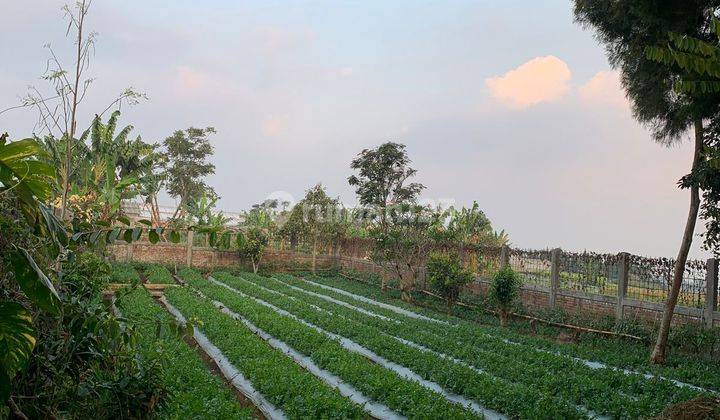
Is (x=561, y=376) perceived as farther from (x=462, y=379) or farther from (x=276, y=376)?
(x=276, y=376)

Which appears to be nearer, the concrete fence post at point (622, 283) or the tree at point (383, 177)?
the concrete fence post at point (622, 283)

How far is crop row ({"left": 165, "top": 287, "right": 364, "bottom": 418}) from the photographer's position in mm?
6516

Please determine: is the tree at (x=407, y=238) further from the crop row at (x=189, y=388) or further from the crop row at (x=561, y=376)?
the crop row at (x=189, y=388)

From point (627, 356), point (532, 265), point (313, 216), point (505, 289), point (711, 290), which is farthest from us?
point (313, 216)

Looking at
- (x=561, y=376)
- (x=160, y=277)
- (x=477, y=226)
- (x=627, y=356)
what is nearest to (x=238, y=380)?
(x=561, y=376)

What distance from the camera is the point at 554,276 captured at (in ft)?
50.1

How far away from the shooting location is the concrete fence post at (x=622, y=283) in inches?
519

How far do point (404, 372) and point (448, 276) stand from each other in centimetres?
850

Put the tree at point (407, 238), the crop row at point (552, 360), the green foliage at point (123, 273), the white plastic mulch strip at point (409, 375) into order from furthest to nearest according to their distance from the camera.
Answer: the tree at point (407, 238)
the green foliage at point (123, 273)
the crop row at point (552, 360)
the white plastic mulch strip at point (409, 375)

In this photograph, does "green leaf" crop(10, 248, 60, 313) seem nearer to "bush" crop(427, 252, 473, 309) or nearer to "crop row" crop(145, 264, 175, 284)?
"bush" crop(427, 252, 473, 309)

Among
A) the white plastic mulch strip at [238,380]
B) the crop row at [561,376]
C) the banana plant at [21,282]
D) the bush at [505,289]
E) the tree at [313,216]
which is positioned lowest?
the white plastic mulch strip at [238,380]

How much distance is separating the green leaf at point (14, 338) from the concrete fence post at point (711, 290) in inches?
511

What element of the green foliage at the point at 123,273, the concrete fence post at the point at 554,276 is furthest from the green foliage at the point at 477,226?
the green foliage at the point at 123,273

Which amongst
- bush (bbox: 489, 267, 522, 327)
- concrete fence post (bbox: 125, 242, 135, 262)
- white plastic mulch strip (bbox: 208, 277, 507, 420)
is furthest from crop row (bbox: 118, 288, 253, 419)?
concrete fence post (bbox: 125, 242, 135, 262)
